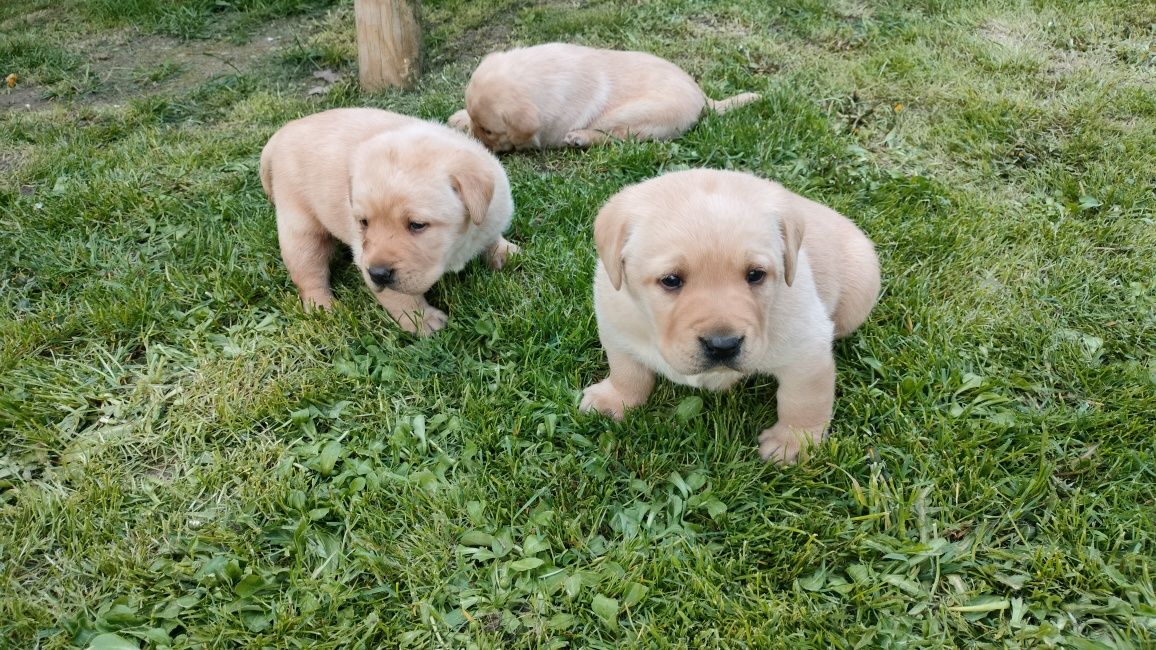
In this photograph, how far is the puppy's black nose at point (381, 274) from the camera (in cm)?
329

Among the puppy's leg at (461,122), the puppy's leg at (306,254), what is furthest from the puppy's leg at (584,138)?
the puppy's leg at (306,254)

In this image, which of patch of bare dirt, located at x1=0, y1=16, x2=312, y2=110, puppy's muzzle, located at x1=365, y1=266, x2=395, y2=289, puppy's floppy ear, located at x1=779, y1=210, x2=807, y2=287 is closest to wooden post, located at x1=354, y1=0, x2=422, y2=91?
A: patch of bare dirt, located at x1=0, y1=16, x2=312, y2=110

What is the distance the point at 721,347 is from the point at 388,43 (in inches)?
190

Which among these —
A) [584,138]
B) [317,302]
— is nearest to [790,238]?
Result: [317,302]

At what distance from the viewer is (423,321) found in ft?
11.8

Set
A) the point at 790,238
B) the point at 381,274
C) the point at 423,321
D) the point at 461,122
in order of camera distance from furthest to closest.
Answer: the point at 461,122, the point at 423,321, the point at 381,274, the point at 790,238

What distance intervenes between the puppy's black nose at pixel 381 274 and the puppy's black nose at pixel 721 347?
162 cm

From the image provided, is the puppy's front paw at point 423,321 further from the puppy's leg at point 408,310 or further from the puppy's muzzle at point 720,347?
the puppy's muzzle at point 720,347

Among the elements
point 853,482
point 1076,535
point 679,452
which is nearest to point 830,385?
point 853,482

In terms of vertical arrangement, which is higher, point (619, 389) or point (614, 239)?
point (614, 239)

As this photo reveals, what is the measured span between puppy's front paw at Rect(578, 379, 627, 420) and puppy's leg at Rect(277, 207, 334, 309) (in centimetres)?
158

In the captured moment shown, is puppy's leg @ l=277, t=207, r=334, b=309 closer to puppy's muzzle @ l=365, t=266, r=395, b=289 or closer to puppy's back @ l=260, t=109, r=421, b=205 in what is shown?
puppy's back @ l=260, t=109, r=421, b=205

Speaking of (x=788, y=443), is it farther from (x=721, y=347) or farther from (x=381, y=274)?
(x=381, y=274)

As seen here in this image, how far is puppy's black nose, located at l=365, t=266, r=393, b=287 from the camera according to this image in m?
3.29
